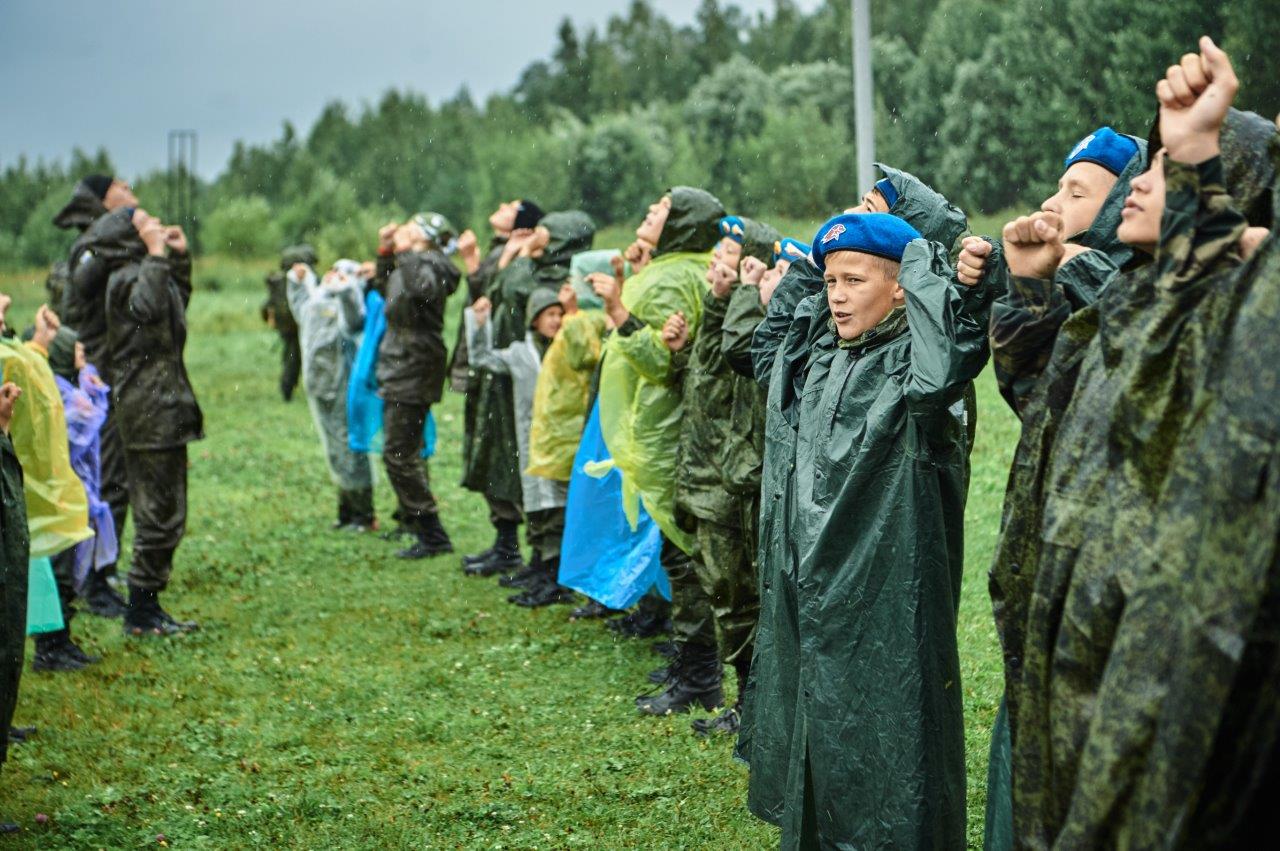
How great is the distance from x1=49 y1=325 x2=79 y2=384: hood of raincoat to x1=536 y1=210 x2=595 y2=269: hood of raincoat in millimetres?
2819

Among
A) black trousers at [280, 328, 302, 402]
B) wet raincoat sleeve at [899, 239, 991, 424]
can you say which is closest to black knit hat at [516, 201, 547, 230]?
wet raincoat sleeve at [899, 239, 991, 424]

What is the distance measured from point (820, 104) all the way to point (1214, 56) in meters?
25.0

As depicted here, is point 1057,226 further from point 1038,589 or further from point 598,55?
point 598,55

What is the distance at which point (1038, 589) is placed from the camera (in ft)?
9.18

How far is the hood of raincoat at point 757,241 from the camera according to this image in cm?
576

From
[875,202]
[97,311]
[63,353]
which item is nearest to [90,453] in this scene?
[63,353]

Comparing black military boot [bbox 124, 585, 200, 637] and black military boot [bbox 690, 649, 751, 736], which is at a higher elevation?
black military boot [bbox 690, 649, 751, 736]

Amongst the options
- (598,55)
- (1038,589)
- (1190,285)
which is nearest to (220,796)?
(1038,589)

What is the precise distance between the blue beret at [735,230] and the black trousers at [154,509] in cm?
375

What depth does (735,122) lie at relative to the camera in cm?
2900

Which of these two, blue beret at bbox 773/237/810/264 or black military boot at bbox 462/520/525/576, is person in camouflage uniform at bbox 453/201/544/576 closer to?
black military boot at bbox 462/520/525/576

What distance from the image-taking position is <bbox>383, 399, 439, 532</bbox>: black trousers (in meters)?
9.74

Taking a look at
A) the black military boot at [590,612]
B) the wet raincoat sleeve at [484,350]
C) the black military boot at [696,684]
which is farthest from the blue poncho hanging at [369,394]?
the black military boot at [696,684]

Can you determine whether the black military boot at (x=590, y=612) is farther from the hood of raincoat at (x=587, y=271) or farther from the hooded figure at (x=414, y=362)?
the hooded figure at (x=414, y=362)
